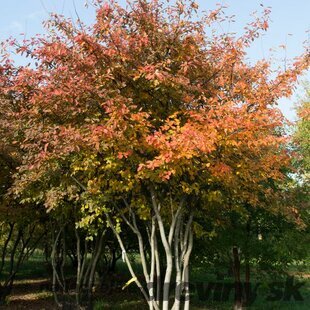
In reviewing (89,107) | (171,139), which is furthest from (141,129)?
(89,107)

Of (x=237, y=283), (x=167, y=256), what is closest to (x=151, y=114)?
(x=167, y=256)

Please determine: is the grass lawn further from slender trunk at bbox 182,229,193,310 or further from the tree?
the tree

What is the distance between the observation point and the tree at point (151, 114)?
6.16 m

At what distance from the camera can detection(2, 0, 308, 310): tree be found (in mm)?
6156

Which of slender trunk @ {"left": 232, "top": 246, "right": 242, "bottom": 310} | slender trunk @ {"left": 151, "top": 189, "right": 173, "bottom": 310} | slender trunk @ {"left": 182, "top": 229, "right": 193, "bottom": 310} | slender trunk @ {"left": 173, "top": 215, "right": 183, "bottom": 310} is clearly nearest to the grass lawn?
slender trunk @ {"left": 232, "top": 246, "right": 242, "bottom": 310}

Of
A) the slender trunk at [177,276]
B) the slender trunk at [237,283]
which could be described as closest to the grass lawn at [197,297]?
the slender trunk at [237,283]

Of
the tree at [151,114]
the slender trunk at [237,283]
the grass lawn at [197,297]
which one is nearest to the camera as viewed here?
the tree at [151,114]

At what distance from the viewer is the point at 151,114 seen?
22.7 ft

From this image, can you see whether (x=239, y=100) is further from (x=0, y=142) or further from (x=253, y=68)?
(x=0, y=142)

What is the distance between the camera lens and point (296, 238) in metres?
10.5

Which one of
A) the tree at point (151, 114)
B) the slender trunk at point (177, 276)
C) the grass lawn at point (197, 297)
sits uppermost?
the tree at point (151, 114)

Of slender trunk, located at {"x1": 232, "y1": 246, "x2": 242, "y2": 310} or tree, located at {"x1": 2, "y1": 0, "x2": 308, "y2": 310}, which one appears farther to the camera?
slender trunk, located at {"x1": 232, "y1": 246, "x2": 242, "y2": 310}

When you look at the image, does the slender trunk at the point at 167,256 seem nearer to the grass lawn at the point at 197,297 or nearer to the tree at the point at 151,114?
the tree at the point at 151,114

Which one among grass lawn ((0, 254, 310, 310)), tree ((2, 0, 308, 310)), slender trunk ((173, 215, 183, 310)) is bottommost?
grass lawn ((0, 254, 310, 310))
